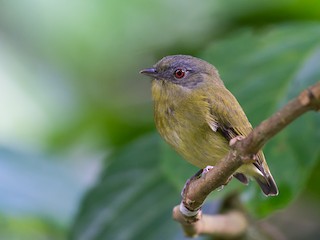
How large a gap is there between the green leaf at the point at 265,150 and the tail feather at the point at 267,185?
6.9 inches

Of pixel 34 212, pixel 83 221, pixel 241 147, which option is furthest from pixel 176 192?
pixel 241 147

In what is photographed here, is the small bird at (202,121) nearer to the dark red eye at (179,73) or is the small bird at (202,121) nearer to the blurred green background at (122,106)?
the dark red eye at (179,73)

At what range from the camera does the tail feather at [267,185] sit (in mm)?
3023

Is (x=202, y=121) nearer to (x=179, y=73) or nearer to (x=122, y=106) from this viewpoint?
(x=179, y=73)

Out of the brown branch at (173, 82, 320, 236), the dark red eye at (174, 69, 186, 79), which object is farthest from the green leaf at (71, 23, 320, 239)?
the brown branch at (173, 82, 320, 236)

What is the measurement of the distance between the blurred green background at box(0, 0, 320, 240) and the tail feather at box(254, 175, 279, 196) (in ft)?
0.70

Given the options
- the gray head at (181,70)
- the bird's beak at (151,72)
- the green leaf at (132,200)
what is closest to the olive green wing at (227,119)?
the gray head at (181,70)

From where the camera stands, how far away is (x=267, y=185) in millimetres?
3139

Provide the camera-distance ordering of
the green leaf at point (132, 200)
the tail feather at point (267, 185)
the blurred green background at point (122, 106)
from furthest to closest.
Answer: the green leaf at point (132, 200)
the blurred green background at point (122, 106)
the tail feather at point (267, 185)

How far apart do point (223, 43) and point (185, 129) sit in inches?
52.1

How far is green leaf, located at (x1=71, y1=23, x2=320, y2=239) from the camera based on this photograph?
11.5 feet

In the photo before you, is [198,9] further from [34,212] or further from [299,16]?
[34,212]

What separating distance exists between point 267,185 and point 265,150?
0.43 metres

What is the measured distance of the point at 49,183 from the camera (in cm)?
447
